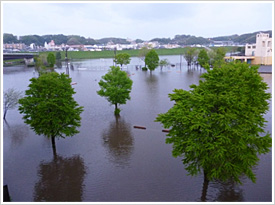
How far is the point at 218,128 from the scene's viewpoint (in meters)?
9.38

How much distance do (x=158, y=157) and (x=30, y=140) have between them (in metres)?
8.64

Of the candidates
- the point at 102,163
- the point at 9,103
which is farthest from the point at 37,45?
the point at 102,163

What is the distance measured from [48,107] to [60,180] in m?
3.84

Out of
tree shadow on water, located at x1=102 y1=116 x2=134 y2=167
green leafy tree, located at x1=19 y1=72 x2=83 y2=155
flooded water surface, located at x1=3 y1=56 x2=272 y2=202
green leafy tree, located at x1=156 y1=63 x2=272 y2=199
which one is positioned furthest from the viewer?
tree shadow on water, located at x1=102 y1=116 x2=134 y2=167

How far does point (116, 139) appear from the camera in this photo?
16750 mm

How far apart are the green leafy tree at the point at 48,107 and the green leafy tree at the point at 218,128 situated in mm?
6143

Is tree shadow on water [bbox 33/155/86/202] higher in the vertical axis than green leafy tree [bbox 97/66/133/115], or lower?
lower

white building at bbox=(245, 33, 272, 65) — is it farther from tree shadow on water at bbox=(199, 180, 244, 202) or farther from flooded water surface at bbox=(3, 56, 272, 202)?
tree shadow on water at bbox=(199, 180, 244, 202)

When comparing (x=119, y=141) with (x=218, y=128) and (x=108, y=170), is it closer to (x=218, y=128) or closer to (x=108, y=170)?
(x=108, y=170)

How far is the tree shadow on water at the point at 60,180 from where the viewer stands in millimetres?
10656

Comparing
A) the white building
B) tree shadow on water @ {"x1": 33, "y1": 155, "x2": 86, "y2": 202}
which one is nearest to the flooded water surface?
tree shadow on water @ {"x1": 33, "y1": 155, "x2": 86, "y2": 202}

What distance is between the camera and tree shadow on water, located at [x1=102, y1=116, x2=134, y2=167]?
1397cm

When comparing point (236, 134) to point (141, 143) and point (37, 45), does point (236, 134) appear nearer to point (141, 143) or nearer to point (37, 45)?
point (141, 143)

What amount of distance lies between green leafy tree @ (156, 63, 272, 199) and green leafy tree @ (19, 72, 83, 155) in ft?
20.2
